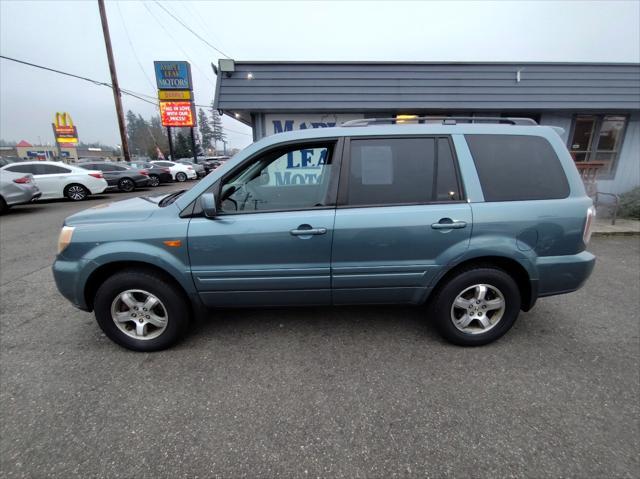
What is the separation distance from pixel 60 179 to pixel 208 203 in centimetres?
1257

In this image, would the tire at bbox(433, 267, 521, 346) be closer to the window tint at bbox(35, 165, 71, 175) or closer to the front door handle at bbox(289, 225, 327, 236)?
the front door handle at bbox(289, 225, 327, 236)

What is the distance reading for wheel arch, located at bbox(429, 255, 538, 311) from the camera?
2523 millimetres

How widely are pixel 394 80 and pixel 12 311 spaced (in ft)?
24.4

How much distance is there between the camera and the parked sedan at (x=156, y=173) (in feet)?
61.7

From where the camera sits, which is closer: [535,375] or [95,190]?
[535,375]

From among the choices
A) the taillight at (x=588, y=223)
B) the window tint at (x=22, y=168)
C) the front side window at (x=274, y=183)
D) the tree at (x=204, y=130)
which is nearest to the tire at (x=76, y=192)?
the window tint at (x=22, y=168)

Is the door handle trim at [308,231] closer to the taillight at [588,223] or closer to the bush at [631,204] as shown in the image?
the taillight at [588,223]

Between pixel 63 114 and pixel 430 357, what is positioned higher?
pixel 63 114

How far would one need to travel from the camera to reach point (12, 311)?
11.3 feet

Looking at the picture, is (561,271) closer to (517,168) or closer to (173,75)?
(517,168)

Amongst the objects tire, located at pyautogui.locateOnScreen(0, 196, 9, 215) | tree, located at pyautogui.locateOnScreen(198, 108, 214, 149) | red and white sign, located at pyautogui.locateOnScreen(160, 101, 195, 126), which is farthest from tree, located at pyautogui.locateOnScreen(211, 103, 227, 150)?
tire, located at pyautogui.locateOnScreen(0, 196, 9, 215)

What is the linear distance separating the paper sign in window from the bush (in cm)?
830

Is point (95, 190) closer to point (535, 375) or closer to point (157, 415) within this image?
point (157, 415)

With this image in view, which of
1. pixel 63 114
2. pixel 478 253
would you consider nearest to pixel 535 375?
pixel 478 253
